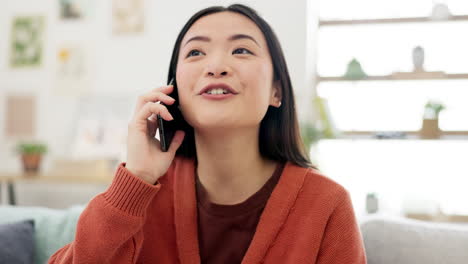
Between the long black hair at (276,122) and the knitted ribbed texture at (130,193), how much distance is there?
275 mm

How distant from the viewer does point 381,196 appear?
10.9 ft

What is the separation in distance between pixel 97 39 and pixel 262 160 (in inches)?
105

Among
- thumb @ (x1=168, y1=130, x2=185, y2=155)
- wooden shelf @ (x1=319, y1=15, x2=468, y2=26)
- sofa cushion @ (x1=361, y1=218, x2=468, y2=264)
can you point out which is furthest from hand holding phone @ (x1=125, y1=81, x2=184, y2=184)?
wooden shelf @ (x1=319, y1=15, x2=468, y2=26)

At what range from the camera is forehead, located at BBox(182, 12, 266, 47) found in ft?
Answer: 3.92

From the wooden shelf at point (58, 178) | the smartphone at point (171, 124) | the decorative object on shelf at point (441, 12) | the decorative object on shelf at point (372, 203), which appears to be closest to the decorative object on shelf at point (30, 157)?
the wooden shelf at point (58, 178)

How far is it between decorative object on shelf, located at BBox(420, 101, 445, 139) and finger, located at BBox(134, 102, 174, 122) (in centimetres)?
245

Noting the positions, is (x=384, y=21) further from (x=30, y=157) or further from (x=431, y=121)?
(x=30, y=157)

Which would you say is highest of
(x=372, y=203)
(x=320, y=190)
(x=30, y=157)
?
(x=320, y=190)

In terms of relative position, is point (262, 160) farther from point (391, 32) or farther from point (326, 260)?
point (391, 32)

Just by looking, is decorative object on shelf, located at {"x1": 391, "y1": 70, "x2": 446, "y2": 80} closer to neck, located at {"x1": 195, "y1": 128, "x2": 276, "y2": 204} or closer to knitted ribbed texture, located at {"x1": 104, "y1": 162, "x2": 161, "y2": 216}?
neck, located at {"x1": 195, "y1": 128, "x2": 276, "y2": 204}

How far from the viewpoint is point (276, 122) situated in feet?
4.48

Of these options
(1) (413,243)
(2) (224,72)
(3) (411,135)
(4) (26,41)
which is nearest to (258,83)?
(2) (224,72)

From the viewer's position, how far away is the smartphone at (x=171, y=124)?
120 cm

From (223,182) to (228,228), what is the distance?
5.0 inches
